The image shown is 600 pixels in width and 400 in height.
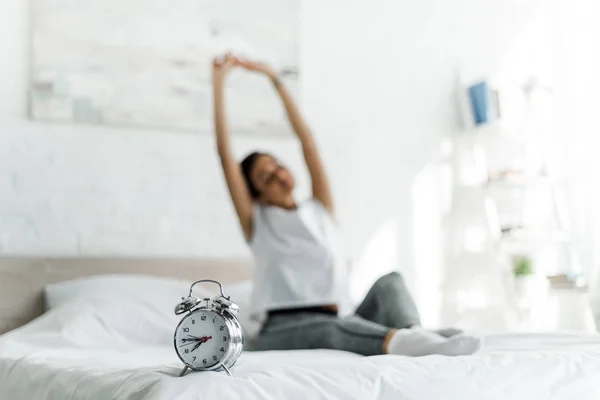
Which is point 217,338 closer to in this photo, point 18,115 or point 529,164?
point 18,115

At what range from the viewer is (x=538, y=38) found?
409 cm

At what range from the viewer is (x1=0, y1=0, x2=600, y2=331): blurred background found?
3.09 m

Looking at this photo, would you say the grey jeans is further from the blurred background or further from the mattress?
the blurred background

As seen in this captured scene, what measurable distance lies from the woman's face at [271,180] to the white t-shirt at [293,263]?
0.04 meters

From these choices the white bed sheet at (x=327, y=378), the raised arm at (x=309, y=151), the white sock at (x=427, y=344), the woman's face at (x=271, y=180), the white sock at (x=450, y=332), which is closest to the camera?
the white bed sheet at (x=327, y=378)

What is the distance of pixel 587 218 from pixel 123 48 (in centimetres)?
226

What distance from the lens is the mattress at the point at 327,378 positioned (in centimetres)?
141

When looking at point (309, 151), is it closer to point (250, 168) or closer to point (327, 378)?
point (250, 168)

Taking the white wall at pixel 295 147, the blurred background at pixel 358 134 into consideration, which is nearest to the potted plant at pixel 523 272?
the blurred background at pixel 358 134

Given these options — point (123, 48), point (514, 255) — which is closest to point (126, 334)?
point (123, 48)

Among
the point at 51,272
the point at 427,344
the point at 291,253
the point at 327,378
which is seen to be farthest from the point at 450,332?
the point at 51,272

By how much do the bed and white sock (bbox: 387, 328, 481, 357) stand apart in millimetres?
100

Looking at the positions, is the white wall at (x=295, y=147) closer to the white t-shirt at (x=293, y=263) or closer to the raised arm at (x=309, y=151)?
the raised arm at (x=309, y=151)

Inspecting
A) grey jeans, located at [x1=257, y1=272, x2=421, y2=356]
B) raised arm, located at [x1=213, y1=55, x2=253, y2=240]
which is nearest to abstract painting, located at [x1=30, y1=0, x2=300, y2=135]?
raised arm, located at [x1=213, y1=55, x2=253, y2=240]
